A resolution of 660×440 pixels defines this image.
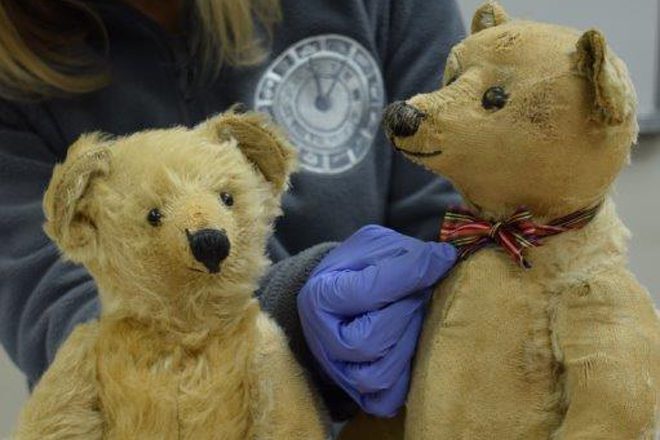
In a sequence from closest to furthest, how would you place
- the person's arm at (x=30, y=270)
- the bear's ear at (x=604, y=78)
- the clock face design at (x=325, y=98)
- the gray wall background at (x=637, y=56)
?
the bear's ear at (x=604, y=78) < the person's arm at (x=30, y=270) < the clock face design at (x=325, y=98) < the gray wall background at (x=637, y=56)

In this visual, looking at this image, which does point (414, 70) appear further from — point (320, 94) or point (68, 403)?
point (68, 403)

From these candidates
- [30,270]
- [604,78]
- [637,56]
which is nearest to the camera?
[604,78]

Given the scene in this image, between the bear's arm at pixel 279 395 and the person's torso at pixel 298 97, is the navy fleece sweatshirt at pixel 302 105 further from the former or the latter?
the bear's arm at pixel 279 395

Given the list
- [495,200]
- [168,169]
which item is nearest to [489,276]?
[495,200]

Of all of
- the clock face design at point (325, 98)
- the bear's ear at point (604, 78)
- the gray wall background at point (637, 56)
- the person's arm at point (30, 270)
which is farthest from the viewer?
the gray wall background at point (637, 56)

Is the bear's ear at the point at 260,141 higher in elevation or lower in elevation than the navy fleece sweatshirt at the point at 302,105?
higher

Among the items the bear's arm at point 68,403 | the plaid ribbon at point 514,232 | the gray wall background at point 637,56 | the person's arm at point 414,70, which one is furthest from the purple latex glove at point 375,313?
the gray wall background at point 637,56

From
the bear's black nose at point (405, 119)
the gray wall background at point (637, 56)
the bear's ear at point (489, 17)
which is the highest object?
the bear's ear at point (489, 17)

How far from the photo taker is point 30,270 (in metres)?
0.61

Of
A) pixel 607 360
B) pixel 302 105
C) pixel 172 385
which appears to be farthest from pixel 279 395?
pixel 302 105

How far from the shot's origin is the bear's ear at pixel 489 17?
0.47m

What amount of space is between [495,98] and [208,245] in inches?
5.8

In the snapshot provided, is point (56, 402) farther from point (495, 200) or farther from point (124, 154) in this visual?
point (495, 200)

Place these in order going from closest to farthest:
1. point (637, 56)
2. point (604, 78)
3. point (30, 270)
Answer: point (604, 78)
point (30, 270)
point (637, 56)
